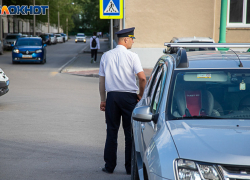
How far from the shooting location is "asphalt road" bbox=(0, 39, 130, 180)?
529cm

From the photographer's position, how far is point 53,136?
7238 mm

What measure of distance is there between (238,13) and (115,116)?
18561 millimetres

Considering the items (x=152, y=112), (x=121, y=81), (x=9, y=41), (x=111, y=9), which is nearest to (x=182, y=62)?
(x=152, y=112)

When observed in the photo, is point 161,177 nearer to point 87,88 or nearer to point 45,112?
point 45,112

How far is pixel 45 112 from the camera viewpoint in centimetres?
963

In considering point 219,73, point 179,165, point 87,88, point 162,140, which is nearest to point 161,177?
point 179,165

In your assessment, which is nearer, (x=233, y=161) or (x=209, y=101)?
(x=233, y=161)

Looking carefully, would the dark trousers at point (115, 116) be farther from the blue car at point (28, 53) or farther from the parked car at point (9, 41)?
the parked car at point (9, 41)

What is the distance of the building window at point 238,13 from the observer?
71.6 ft

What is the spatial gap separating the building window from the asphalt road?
37.1 ft

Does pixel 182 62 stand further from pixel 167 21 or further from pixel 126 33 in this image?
pixel 167 21

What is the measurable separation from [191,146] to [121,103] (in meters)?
2.33

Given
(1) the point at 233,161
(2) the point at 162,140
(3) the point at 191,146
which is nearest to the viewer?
(1) the point at 233,161

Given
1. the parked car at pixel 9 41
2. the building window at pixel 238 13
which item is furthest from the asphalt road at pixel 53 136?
the parked car at pixel 9 41
